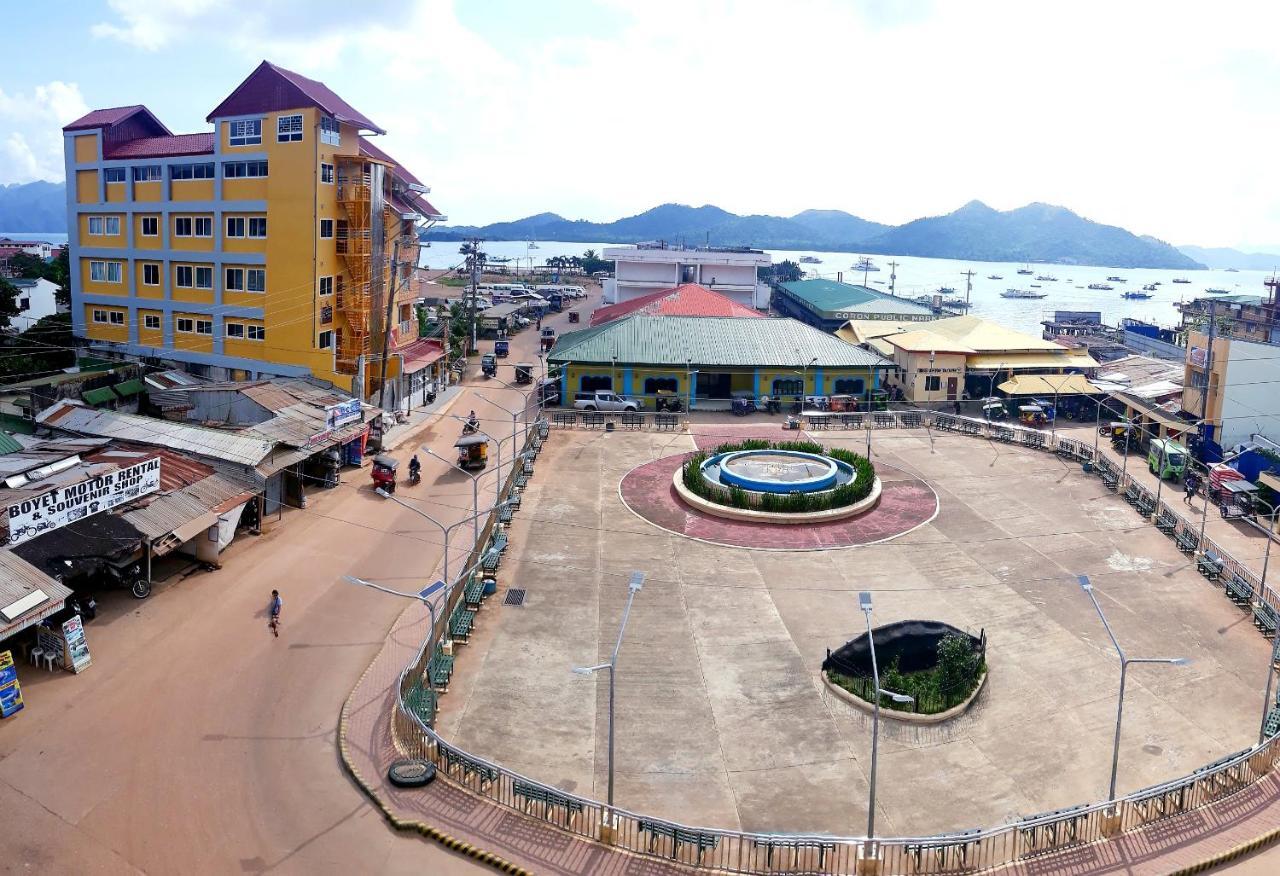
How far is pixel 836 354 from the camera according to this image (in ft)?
201

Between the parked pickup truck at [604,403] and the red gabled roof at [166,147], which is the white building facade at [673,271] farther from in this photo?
the red gabled roof at [166,147]

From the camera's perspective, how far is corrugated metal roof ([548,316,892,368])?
58.7 meters

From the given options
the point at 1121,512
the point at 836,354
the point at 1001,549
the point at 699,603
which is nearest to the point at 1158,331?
the point at 836,354

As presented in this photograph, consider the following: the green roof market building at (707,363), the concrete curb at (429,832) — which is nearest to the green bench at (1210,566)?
the concrete curb at (429,832)

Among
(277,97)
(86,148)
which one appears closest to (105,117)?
(86,148)

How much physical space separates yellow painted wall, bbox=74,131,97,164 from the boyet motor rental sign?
31.5m

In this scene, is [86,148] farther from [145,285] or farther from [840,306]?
[840,306]

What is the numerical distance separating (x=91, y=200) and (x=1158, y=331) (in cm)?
9628

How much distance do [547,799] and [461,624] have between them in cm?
932

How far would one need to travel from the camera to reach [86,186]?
5425 cm

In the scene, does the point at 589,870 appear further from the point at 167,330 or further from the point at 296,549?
the point at 167,330

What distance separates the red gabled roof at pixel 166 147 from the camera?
164 feet

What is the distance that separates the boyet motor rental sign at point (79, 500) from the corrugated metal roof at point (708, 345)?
30.2 m

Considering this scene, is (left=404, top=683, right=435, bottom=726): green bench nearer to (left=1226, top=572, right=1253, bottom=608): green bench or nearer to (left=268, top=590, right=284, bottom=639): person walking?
(left=268, top=590, right=284, bottom=639): person walking
